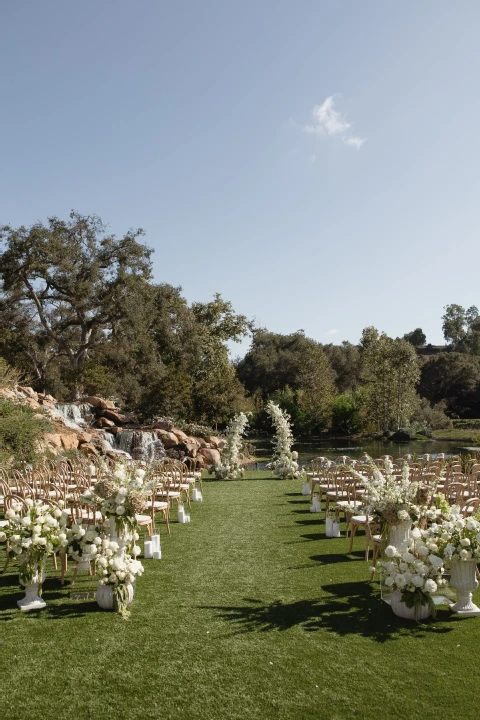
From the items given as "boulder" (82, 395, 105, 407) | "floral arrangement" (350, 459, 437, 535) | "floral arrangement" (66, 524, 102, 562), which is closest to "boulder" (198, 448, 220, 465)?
"boulder" (82, 395, 105, 407)

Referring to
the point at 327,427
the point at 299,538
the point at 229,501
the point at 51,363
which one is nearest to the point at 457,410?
the point at 327,427

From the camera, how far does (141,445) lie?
22.2 meters

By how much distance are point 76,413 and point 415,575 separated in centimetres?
2091

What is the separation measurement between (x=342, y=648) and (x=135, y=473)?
8.15 ft

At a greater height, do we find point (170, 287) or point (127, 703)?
point (170, 287)

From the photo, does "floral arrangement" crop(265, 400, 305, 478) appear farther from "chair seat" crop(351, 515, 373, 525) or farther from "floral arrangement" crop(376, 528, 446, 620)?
"floral arrangement" crop(376, 528, 446, 620)

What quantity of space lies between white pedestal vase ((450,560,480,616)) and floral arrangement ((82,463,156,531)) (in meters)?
2.92

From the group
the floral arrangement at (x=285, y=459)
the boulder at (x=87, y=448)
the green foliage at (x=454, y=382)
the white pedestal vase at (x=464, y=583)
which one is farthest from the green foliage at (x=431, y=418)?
the white pedestal vase at (x=464, y=583)

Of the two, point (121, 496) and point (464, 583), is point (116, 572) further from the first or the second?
point (464, 583)

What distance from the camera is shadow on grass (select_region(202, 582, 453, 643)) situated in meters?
4.99

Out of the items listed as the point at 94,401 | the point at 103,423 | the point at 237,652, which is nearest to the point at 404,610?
the point at 237,652

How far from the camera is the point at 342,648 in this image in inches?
182

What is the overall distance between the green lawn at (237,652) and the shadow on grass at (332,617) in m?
0.02

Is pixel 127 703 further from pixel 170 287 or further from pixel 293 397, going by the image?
pixel 293 397
